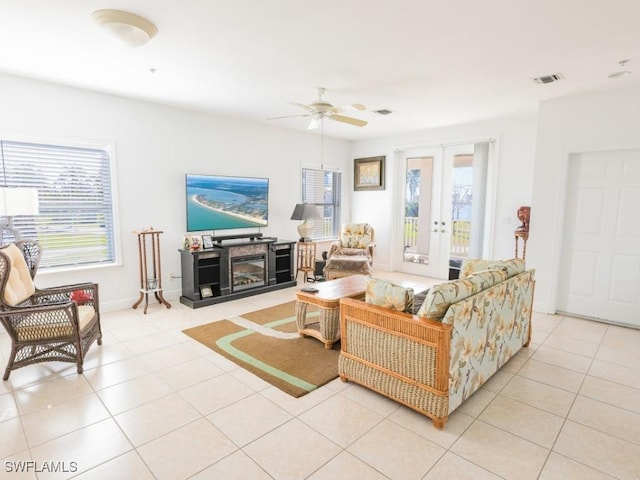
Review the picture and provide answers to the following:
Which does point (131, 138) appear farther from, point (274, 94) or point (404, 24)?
point (404, 24)

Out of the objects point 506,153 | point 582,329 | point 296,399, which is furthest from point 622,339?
point 296,399

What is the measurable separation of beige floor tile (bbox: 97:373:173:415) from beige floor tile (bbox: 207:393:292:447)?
1.82 feet

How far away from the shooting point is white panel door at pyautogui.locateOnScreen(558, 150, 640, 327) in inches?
154

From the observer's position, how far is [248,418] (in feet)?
7.59

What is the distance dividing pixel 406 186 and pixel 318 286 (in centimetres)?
376

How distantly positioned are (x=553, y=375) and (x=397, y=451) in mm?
1713

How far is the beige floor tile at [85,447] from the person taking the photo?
194 cm

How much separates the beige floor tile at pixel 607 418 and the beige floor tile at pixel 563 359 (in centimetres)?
55

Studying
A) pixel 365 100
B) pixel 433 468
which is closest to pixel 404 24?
pixel 365 100

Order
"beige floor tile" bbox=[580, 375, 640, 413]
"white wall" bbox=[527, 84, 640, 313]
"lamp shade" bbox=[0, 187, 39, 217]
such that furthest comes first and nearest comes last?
"white wall" bbox=[527, 84, 640, 313] → "lamp shade" bbox=[0, 187, 39, 217] → "beige floor tile" bbox=[580, 375, 640, 413]

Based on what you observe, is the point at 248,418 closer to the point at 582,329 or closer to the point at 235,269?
the point at 235,269

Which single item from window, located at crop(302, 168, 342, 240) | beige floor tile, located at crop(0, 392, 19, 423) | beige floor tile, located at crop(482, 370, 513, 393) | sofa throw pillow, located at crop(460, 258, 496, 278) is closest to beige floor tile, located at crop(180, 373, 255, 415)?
beige floor tile, located at crop(0, 392, 19, 423)

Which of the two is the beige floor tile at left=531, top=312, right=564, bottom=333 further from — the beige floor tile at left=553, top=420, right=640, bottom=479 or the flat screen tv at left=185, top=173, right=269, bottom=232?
the flat screen tv at left=185, top=173, right=269, bottom=232

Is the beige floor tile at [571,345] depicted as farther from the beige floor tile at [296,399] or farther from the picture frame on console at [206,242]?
the picture frame on console at [206,242]
